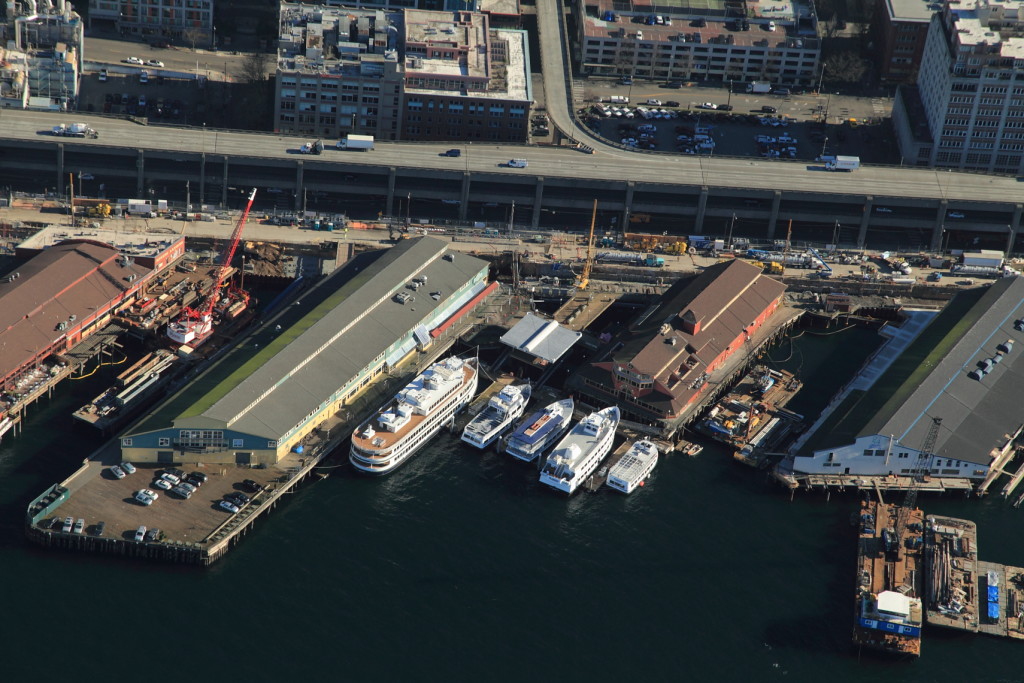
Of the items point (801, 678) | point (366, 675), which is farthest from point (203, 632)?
point (801, 678)

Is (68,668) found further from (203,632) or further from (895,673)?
(895,673)

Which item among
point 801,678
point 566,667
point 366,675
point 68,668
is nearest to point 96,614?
point 68,668

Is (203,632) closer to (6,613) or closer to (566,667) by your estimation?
(6,613)

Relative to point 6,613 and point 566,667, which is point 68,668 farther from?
point 566,667

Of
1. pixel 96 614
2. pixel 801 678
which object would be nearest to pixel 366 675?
pixel 96 614

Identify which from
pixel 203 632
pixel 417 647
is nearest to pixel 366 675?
pixel 417 647

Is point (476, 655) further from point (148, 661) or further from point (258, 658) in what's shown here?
point (148, 661)
